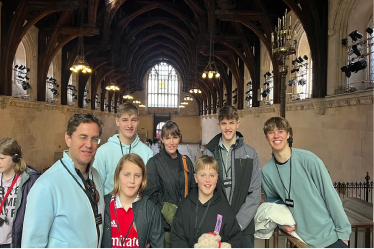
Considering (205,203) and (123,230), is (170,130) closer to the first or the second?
(205,203)

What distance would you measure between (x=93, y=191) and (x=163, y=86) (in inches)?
1601

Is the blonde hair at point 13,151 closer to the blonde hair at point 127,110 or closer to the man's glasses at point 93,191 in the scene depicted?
the blonde hair at point 127,110

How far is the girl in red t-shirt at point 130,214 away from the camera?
2162 mm

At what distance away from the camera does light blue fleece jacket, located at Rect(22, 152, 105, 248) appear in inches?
69.1

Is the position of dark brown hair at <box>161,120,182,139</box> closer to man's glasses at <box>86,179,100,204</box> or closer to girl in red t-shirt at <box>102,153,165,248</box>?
girl in red t-shirt at <box>102,153,165,248</box>

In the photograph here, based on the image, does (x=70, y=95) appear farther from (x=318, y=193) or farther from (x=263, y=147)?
(x=318, y=193)

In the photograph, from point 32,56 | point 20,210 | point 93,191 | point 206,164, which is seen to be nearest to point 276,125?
point 206,164

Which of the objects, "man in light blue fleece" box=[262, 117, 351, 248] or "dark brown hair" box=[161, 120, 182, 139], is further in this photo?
"dark brown hair" box=[161, 120, 182, 139]

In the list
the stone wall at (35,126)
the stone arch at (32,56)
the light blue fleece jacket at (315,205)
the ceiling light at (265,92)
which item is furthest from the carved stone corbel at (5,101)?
the light blue fleece jacket at (315,205)

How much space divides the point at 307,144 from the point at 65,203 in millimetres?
9615

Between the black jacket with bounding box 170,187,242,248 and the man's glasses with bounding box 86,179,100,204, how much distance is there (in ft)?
2.30

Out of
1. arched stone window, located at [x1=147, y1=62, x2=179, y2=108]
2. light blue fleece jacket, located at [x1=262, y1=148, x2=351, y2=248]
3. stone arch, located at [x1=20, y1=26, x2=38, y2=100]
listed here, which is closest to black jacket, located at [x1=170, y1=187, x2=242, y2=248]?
light blue fleece jacket, located at [x1=262, y1=148, x2=351, y2=248]

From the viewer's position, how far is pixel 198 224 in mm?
2369

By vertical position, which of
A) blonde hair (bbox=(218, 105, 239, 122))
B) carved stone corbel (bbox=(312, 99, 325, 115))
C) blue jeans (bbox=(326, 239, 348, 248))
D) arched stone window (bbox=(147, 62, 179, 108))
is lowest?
blue jeans (bbox=(326, 239, 348, 248))
